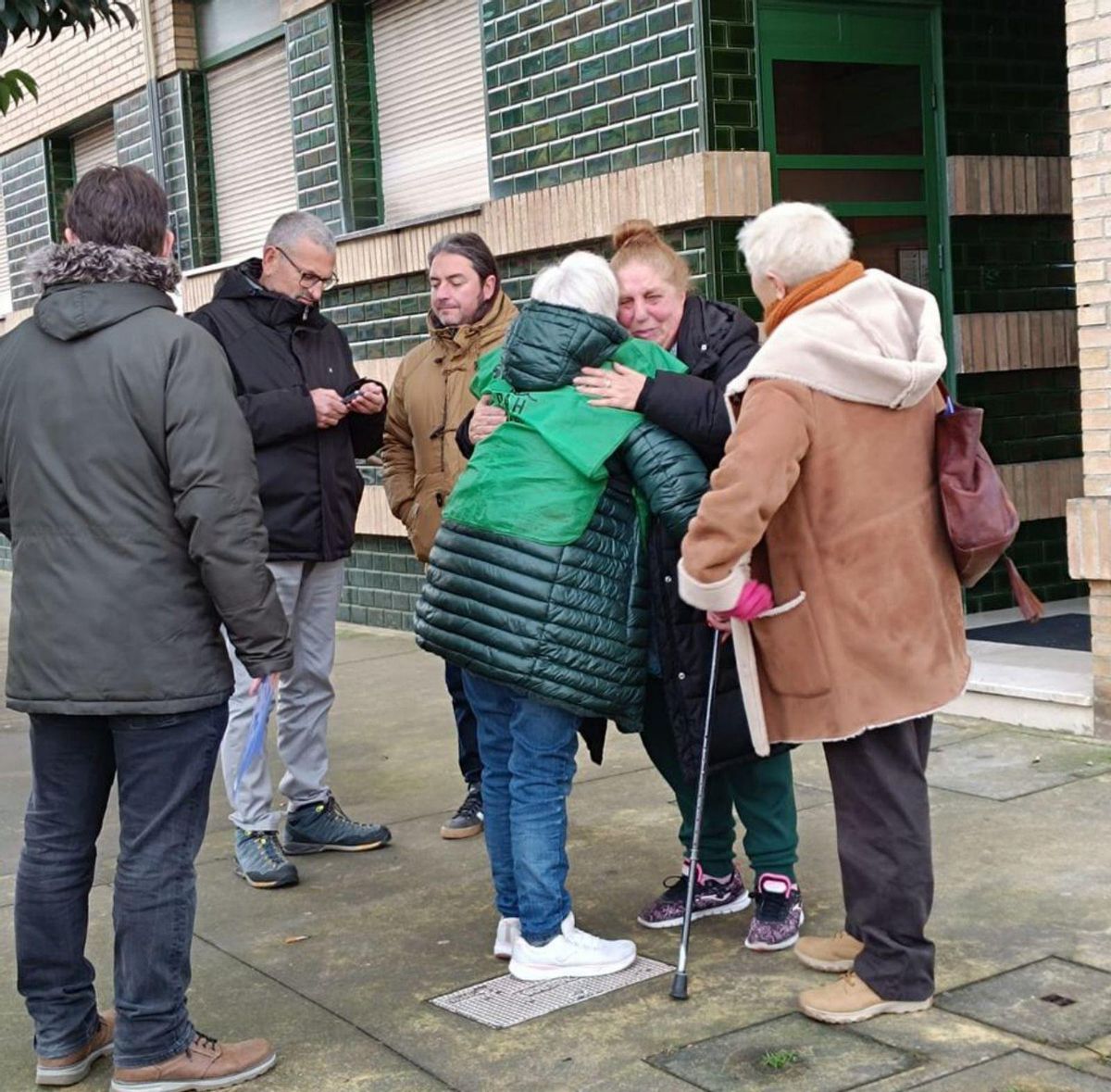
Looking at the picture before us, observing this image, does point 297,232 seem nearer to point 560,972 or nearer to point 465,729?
point 465,729

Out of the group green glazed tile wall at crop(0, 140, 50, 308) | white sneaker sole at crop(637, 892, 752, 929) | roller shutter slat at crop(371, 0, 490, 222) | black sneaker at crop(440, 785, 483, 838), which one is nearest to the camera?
white sneaker sole at crop(637, 892, 752, 929)

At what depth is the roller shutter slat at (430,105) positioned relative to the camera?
9.86 m

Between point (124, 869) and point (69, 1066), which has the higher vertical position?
point (124, 869)

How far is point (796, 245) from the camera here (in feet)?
13.1

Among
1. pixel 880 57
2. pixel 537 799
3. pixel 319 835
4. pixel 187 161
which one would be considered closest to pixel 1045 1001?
pixel 537 799

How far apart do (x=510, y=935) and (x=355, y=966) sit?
433mm

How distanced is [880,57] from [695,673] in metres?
4.87

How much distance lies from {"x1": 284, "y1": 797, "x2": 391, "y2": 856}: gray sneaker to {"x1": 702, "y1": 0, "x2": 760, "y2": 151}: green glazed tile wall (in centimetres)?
364

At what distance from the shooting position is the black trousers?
4.02 metres

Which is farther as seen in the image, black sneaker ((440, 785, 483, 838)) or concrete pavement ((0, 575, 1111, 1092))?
black sneaker ((440, 785, 483, 838))

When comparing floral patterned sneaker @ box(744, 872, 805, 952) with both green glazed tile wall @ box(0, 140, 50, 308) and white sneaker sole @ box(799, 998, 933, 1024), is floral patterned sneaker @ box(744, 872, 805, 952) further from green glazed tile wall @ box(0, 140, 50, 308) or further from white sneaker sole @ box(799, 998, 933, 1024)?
green glazed tile wall @ box(0, 140, 50, 308)

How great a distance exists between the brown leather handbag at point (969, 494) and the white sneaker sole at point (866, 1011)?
104 cm

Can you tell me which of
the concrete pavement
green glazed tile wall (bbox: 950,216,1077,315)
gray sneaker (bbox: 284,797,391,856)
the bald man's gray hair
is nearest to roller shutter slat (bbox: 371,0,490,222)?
green glazed tile wall (bbox: 950,216,1077,315)

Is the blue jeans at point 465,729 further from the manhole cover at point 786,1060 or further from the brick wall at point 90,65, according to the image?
the brick wall at point 90,65
